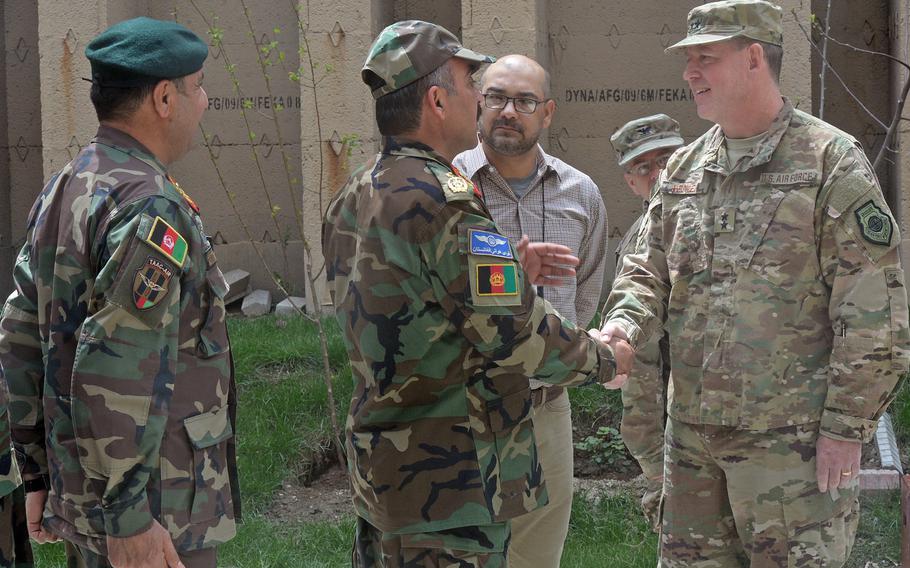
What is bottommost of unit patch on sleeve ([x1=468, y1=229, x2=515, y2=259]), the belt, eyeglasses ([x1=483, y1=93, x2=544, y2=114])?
the belt

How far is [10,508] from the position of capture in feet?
9.07

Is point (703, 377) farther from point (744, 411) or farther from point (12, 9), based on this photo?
point (12, 9)

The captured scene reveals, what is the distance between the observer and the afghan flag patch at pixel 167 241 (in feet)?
8.90

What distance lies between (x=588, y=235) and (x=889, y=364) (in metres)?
1.43

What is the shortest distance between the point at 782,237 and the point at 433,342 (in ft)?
4.08

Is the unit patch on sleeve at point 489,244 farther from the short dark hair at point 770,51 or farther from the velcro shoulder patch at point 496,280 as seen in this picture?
the short dark hair at point 770,51

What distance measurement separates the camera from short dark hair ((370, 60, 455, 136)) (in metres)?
2.87

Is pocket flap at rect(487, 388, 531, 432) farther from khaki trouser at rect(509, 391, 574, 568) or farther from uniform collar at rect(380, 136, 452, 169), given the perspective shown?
khaki trouser at rect(509, 391, 574, 568)

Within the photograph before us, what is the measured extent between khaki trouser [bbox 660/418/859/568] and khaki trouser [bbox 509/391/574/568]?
1.71 feet

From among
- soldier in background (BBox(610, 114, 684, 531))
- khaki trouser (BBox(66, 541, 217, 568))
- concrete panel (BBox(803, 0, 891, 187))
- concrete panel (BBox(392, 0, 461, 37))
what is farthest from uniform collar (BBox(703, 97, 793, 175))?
concrete panel (BBox(392, 0, 461, 37))

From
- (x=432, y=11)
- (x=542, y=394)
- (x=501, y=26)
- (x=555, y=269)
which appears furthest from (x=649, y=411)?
(x=432, y=11)

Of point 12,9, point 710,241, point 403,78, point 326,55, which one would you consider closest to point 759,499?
point 710,241

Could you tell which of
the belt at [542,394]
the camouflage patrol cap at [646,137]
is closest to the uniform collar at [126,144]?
the belt at [542,394]

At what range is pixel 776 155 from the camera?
3357mm
